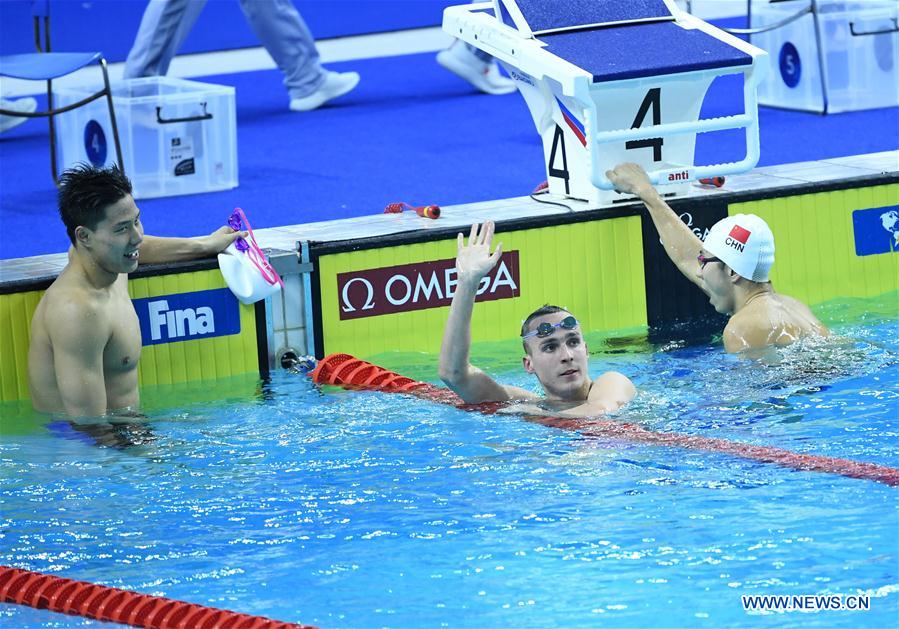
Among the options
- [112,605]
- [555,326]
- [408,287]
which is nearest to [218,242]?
[408,287]

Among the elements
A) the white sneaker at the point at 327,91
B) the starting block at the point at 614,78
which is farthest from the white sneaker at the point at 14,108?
the starting block at the point at 614,78

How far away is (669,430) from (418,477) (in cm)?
82

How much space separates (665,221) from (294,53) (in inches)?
173

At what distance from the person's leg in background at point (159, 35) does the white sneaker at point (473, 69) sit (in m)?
1.99

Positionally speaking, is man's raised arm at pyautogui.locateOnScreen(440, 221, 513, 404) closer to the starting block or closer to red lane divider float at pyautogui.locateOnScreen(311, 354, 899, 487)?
red lane divider float at pyautogui.locateOnScreen(311, 354, 899, 487)

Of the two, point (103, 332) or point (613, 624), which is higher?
point (103, 332)

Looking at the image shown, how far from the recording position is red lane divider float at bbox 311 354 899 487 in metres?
4.14

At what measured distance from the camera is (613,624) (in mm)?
3299

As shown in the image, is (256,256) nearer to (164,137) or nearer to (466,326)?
(466,326)

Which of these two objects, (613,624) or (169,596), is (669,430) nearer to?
(613,624)

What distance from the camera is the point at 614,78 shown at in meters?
5.55

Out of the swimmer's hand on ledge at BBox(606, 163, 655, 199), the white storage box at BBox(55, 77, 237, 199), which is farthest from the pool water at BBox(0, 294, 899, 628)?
the white storage box at BBox(55, 77, 237, 199)

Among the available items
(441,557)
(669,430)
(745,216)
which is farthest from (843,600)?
(745,216)

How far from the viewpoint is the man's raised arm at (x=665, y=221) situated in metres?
5.54
